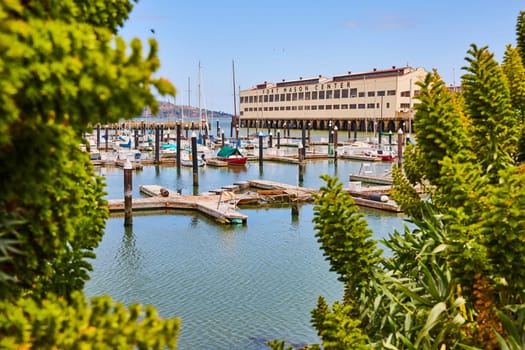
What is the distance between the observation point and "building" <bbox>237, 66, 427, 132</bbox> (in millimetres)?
96312

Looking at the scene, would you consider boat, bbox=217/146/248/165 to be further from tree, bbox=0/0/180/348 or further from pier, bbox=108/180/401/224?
tree, bbox=0/0/180/348

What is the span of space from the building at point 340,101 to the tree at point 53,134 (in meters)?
84.2

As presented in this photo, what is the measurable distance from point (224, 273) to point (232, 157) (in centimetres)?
3560

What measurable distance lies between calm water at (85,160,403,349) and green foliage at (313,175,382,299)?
770 cm

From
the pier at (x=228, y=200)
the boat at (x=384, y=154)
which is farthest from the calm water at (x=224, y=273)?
the boat at (x=384, y=154)

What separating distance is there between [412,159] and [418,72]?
88341mm

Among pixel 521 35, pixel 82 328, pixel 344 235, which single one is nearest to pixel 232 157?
pixel 521 35

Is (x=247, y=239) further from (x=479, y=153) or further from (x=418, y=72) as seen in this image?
(x=418, y=72)

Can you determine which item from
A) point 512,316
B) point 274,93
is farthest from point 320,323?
point 274,93

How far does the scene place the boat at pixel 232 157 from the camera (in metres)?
55.2

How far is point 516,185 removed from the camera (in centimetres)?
609

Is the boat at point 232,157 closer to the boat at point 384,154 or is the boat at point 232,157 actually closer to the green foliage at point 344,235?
the boat at point 384,154

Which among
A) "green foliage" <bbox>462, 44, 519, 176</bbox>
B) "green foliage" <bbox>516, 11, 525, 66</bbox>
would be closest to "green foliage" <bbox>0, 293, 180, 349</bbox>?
"green foliage" <bbox>462, 44, 519, 176</bbox>

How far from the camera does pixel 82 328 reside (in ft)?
10.8
